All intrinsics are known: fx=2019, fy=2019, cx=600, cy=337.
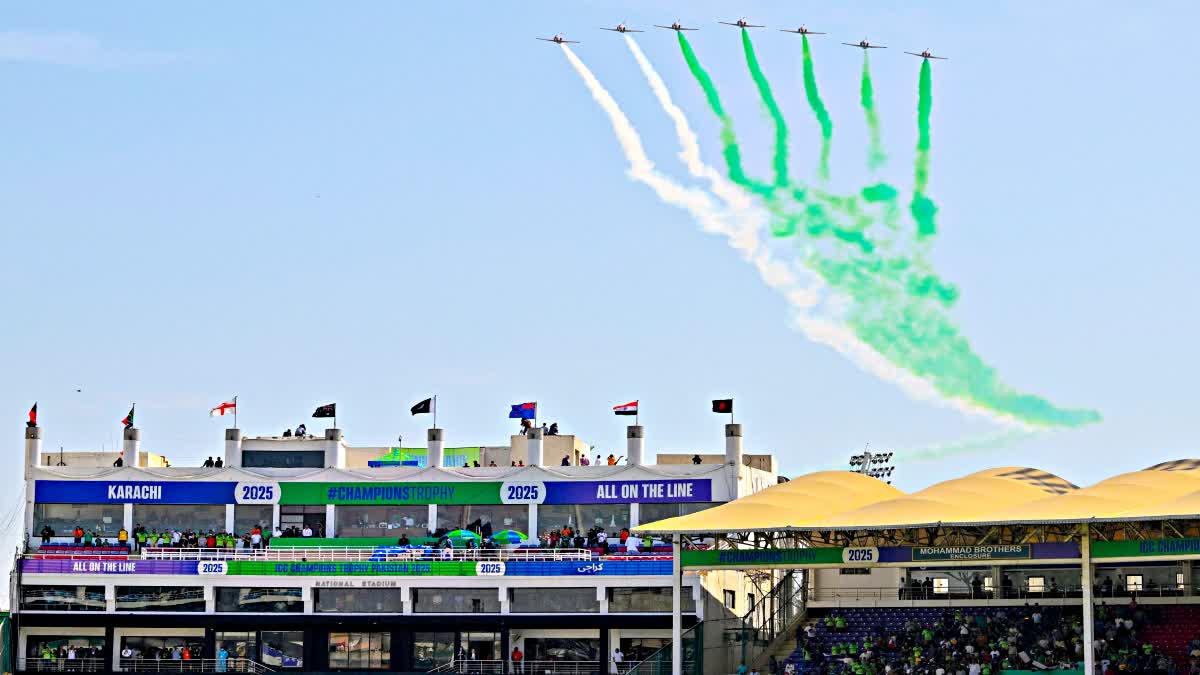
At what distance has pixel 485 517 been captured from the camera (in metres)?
99.6

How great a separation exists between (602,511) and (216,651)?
19.7m

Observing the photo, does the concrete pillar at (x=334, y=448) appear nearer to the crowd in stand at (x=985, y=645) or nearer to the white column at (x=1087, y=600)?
the crowd in stand at (x=985, y=645)

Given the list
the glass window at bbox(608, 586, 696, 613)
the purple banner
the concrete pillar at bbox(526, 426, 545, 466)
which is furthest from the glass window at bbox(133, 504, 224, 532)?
the glass window at bbox(608, 586, 696, 613)

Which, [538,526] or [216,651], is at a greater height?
[538,526]

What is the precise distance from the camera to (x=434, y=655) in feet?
315

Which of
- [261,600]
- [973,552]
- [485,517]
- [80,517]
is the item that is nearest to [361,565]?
[261,600]

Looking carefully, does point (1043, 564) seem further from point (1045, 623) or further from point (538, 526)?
point (538, 526)

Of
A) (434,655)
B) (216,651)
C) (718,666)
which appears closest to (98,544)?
(216,651)

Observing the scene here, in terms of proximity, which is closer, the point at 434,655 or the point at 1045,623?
the point at 1045,623

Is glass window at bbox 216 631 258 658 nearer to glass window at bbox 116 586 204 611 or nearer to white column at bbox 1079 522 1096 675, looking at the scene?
glass window at bbox 116 586 204 611

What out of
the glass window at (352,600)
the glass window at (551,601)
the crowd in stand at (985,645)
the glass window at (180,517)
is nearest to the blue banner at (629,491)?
the glass window at (551,601)

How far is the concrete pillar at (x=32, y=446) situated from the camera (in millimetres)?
102000

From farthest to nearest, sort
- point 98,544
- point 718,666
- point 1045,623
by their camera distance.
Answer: point 98,544
point 718,666
point 1045,623

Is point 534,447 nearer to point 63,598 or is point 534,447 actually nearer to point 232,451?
point 232,451
